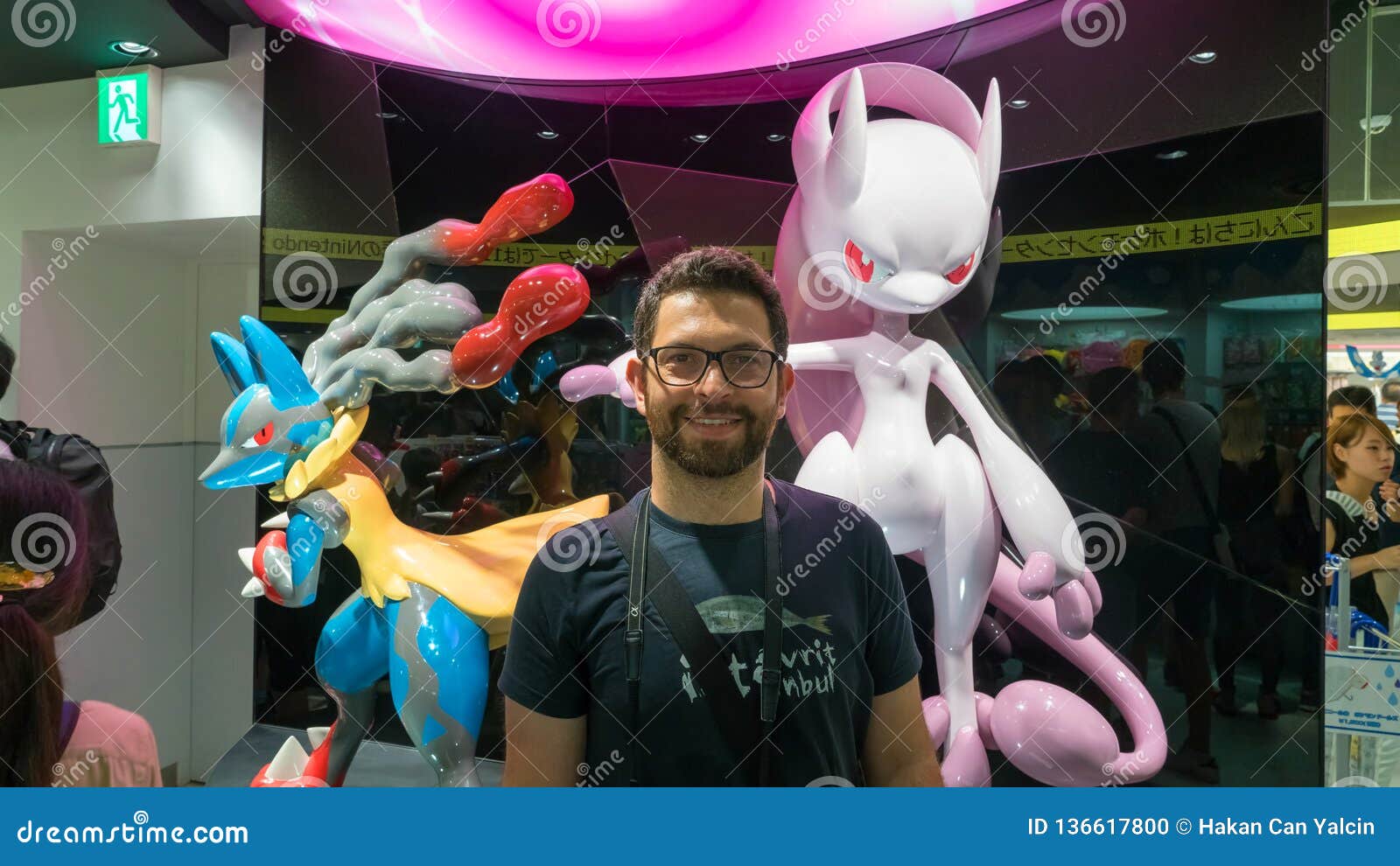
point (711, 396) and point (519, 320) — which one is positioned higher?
point (519, 320)

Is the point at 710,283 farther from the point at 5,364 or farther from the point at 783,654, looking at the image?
the point at 5,364

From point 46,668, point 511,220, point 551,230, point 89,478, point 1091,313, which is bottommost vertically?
point 46,668

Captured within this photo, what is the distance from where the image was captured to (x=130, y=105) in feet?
8.82

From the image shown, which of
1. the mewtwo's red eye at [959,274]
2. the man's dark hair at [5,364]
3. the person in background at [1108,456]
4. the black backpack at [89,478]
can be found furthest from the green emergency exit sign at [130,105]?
the person in background at [1108,456]

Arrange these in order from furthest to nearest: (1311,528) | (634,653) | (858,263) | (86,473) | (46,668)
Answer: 1. (86,473)
2. (1311,528)
3. (858,263)
4. (46,668)
5. (634,653)

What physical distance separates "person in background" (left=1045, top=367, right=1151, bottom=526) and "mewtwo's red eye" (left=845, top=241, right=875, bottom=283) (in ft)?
2.38

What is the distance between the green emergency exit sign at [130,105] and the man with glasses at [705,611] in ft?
7.01

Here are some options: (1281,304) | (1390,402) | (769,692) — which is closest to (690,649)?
(769,692)

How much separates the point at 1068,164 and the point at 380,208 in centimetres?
196

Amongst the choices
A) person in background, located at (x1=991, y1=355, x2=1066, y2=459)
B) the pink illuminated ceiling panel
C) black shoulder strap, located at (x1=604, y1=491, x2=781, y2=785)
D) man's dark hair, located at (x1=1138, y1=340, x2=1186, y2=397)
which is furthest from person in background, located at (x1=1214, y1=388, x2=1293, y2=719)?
black shoulder strap, located at (x1=604, y1=491, x2=781, y2=785)

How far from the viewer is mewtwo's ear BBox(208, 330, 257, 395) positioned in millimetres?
2229

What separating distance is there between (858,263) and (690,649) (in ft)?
4.02

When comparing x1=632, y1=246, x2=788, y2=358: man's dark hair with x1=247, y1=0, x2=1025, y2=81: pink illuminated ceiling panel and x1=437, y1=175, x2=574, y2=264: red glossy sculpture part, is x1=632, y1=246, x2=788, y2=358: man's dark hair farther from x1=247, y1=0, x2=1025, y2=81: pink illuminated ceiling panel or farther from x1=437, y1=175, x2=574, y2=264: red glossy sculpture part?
x1=247, y1=0, x2=1025, y2=81: pink illuminated ceiling panel

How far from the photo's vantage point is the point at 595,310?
2623 mm
